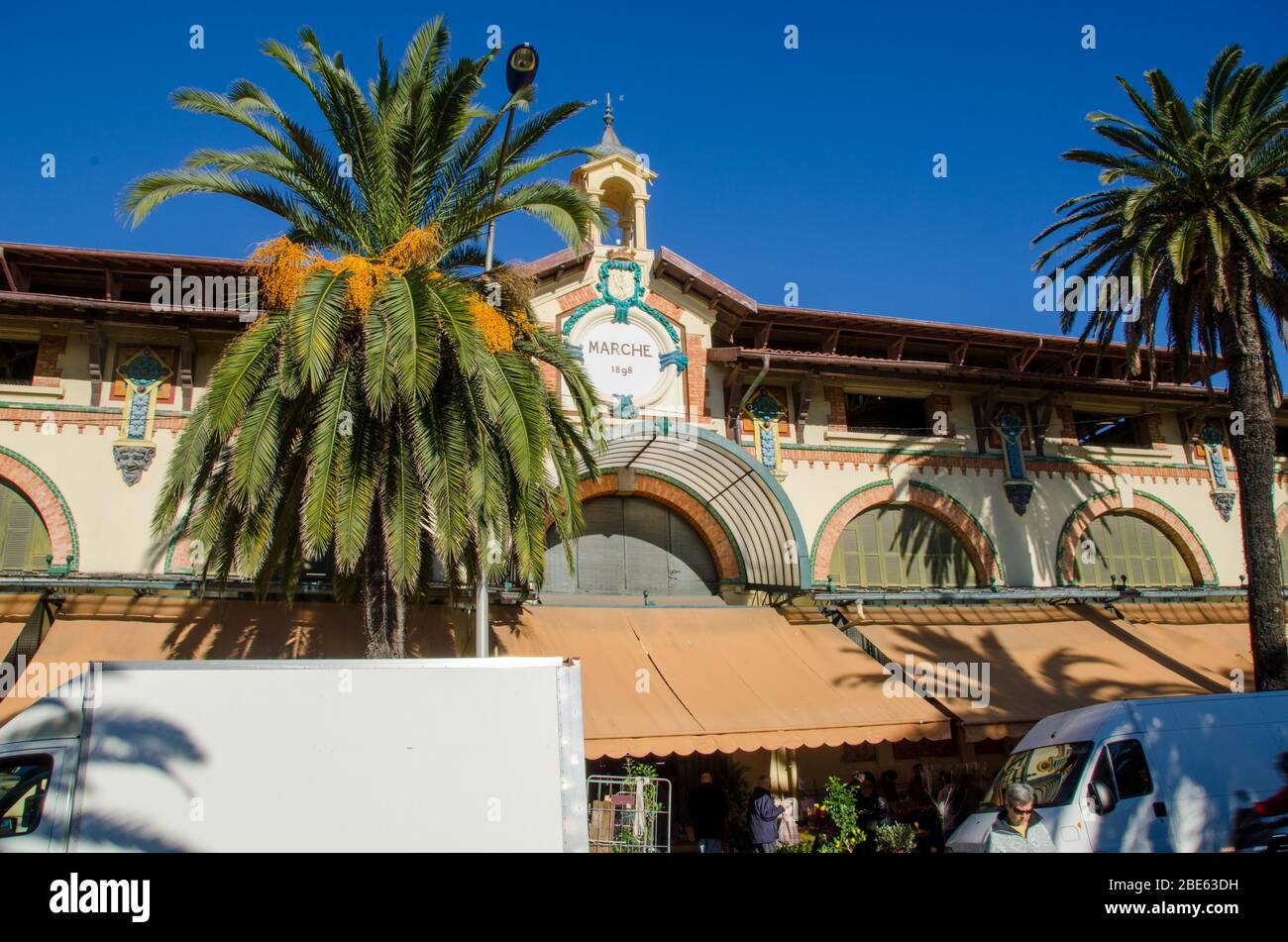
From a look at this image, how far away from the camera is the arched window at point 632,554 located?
1658cm

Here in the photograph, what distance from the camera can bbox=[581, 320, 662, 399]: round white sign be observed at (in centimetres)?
1619

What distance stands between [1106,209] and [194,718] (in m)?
16.8

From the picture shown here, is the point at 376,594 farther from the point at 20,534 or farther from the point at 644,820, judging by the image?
the point at 20,534

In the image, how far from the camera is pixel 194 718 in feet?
25.2

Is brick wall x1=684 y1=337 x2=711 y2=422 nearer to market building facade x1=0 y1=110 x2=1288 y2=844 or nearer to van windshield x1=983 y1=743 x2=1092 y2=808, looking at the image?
market building facade x1=0 y1=110 x2=1288 y2=844

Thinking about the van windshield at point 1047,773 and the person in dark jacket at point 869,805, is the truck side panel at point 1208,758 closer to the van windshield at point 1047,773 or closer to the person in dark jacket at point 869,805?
the van windshield at point 1047,773

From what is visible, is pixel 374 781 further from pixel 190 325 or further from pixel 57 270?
pixel 57 270

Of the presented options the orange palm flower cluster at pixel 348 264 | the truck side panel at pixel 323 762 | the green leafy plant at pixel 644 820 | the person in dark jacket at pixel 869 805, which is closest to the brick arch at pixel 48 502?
the orange palm flower cluster at pixel 348 264

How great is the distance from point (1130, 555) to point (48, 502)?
19.9 metres

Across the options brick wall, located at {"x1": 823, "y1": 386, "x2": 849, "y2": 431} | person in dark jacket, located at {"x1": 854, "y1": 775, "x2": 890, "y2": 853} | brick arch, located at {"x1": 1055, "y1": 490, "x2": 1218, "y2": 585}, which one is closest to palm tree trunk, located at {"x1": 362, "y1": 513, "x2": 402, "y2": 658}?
person in dark jacket, located at {"x1": 854, "y1": 775, "x2": 890, "y2": 853}

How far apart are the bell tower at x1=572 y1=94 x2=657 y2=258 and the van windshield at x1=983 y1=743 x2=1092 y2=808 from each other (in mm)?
10632

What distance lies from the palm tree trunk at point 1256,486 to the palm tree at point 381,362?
11222 mm
